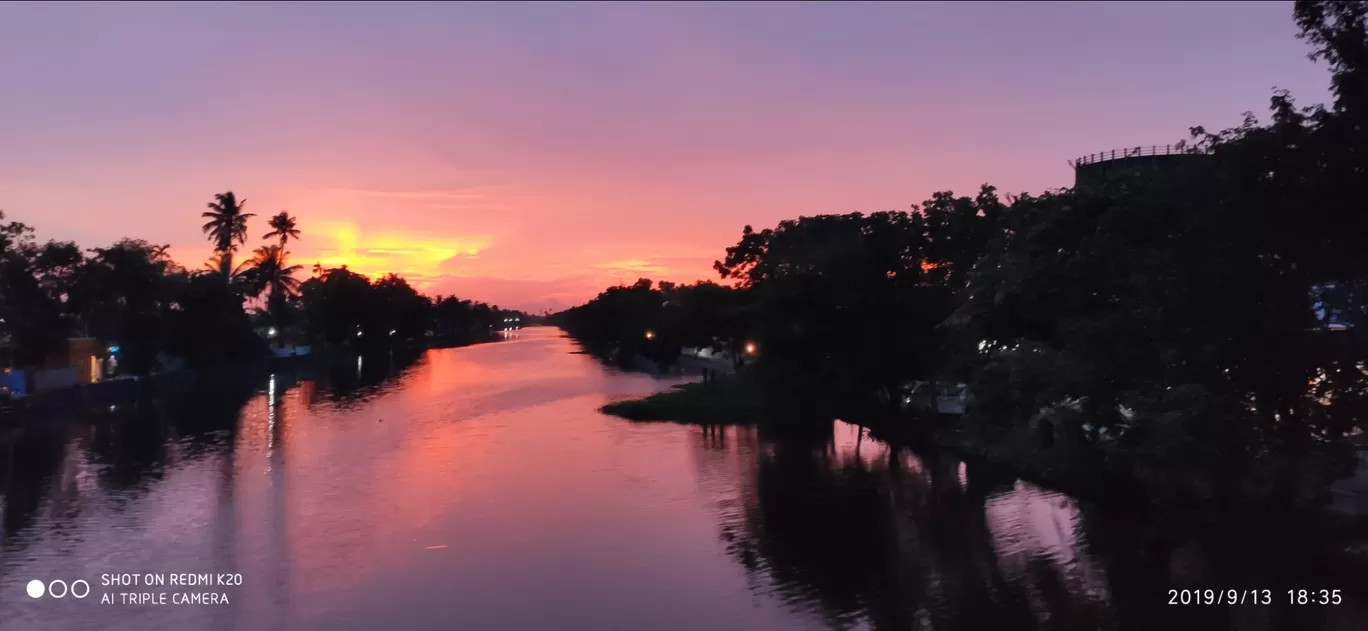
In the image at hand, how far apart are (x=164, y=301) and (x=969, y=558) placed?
50.9 m

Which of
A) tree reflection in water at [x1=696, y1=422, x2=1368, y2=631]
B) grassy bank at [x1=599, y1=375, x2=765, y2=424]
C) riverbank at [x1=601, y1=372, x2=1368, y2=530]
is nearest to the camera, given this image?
tree reflection in water at [x1=696, y1=422, x2=1368, y2=631]

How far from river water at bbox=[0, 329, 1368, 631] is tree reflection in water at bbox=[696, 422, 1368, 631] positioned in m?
0.06

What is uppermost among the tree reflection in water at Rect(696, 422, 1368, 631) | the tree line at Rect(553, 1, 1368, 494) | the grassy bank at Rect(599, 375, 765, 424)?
the tree line at Rect(553, 1, 1368, 494)

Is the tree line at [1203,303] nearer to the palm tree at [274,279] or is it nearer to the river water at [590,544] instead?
the river water at [590,544]

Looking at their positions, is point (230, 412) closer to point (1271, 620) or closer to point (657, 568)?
point (657, 568)

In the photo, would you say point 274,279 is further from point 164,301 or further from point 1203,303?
point 1203,303

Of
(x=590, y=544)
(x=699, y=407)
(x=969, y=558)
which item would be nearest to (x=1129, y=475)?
(x=969, y=558)

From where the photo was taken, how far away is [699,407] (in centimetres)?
3866

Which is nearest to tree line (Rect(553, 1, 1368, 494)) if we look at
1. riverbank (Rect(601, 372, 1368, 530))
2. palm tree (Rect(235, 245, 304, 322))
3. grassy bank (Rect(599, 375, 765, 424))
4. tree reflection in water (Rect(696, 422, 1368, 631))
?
riverbank (Rect(601, 372, 1368, 530))

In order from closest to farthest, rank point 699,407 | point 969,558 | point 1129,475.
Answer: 1. point 969,558
2. point 1129,475
3. point 699,407

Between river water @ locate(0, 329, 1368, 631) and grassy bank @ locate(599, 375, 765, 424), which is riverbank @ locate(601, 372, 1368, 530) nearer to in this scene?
river water @ locate(0, 329, 1368, 631)

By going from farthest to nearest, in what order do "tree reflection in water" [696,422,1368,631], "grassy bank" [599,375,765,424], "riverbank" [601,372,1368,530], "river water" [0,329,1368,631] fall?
"grassy bank" [599,375,765,424] → "riverbank" [601,372,1368,530] → "river water" [0,329,1368,631] → "tree reflection in water" [696,422,1368,631]

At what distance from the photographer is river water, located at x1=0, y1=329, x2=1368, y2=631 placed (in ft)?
41.1

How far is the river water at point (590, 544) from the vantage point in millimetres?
12516
